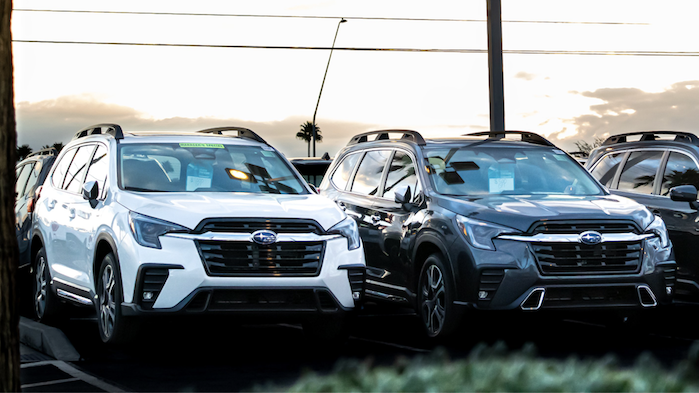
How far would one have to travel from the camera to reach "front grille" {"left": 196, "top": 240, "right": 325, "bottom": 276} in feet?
26.6

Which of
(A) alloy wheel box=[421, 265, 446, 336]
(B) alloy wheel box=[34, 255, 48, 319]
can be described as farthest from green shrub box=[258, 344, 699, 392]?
(B) alloy wheel box=[34, 255, 48, 319]

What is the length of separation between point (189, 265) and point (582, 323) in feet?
16.2

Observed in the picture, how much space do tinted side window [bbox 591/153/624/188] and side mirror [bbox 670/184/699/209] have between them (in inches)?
60.5

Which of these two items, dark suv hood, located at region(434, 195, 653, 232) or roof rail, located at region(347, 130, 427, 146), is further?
roof rail, located at region(347, 130, 427, 146)

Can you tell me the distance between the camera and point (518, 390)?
4.13 metres

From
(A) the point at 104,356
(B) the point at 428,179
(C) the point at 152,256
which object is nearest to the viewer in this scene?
(C) the point at 152,256

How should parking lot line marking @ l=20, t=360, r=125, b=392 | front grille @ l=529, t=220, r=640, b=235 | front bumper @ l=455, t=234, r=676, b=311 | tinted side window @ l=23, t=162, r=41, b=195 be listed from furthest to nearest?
tinted side window @ l=23, t=162, r=41, b=195
front grille @ l=529, t=220, r=640, b=235
front bumper @ l=455, t=234, r=676, b=311
parking lot line marking @ l=20, t=360, r=125, b=392

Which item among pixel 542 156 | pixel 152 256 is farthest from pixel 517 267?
pixel 152 256

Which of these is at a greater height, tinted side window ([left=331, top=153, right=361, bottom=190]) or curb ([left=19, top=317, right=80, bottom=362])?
tinted side window ([left=331, top=153, right=361, bottom=190])

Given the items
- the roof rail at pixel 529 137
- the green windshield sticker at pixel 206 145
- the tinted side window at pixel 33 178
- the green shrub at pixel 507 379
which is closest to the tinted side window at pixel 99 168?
the green windshield sticker at pixel 206 145

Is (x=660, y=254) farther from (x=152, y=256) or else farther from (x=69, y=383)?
(x=69, y=383)

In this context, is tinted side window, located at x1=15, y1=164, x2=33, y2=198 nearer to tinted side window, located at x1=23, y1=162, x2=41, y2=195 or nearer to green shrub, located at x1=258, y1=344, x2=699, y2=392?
tinted side window, located at x1=23, y1=162, x2=41, y2=195

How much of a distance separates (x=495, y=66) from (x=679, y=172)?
6373 mm

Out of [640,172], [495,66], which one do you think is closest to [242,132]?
[640,172]
